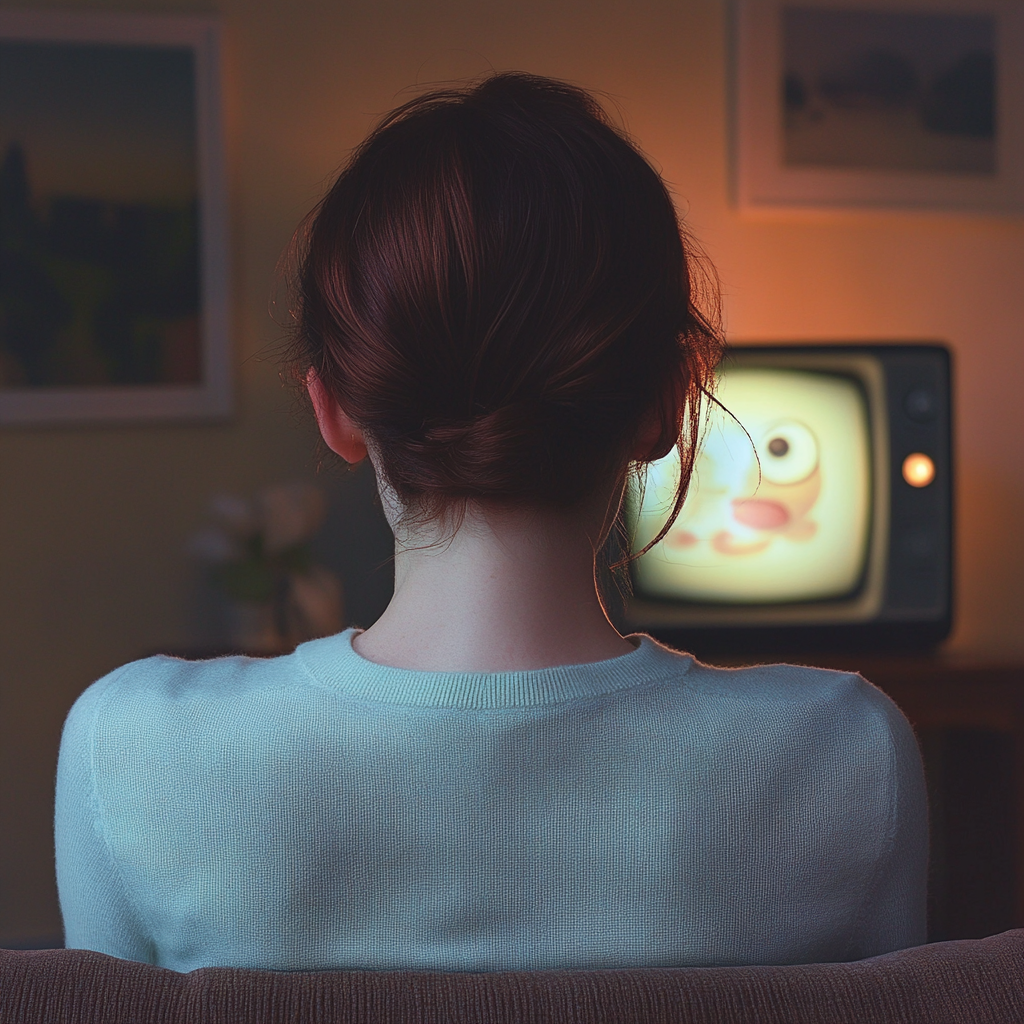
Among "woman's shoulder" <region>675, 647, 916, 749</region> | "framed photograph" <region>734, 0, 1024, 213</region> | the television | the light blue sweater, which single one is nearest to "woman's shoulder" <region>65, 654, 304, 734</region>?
the light blue sweater

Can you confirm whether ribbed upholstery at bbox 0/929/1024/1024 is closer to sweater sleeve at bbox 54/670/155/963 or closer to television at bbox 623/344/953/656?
sweater sleeve at bbox 54/670/155/963

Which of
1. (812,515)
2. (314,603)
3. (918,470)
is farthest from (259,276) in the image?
(918,470)

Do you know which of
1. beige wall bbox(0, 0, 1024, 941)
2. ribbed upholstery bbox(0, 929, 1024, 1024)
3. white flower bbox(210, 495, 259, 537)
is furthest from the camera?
beige wall bbox(0, 0, 1024, 941)

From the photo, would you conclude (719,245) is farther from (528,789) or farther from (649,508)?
(528,789)

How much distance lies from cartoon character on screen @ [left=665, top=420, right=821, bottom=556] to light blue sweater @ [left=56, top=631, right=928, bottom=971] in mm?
1174

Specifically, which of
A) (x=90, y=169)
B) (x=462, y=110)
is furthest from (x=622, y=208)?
(x=90, y=169)

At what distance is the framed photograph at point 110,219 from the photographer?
6.37ft

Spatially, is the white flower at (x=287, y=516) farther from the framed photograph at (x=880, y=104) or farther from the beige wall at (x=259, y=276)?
the framed photograph at (x=880, y=104)

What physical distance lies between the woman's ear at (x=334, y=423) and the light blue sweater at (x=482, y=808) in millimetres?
134

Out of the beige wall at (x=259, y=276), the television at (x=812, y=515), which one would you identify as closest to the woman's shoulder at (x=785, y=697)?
the television at (x=812, y=515)

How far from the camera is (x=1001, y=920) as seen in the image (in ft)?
6.05

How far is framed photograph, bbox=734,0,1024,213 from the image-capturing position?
2148 millimetres

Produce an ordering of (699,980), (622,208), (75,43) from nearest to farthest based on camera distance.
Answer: (699,980) → (622,208) → (75,43)

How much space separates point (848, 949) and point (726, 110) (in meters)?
1.89
